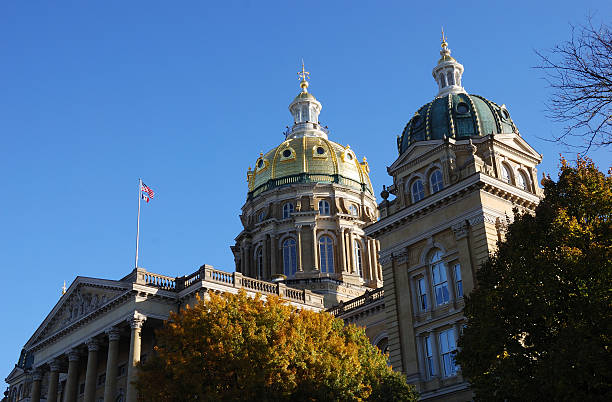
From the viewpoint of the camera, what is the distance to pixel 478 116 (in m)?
39.4

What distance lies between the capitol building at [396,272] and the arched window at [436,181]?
0.25ft

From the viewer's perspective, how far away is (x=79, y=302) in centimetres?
4822

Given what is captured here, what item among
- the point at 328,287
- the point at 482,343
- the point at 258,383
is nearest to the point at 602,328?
the point at 482,343

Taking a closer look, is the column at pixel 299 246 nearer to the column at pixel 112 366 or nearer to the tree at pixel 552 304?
the column at pixel 112 366

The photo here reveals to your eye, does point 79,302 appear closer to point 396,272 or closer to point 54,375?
point 54,375

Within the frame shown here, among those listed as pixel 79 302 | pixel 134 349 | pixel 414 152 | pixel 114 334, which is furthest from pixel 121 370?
pixel 414 152

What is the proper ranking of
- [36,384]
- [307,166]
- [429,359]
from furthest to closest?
[307,166], [36,384], [429,359]

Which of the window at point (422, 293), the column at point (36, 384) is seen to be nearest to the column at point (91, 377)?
the column at point (36, 384)

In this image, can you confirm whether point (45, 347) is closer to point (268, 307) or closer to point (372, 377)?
point (268, 307)

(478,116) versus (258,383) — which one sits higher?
(478,116)

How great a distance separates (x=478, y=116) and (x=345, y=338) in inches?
578

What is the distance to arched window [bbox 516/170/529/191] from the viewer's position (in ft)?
126

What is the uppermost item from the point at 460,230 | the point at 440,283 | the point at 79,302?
the point at 79,302

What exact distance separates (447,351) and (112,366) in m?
19.9
